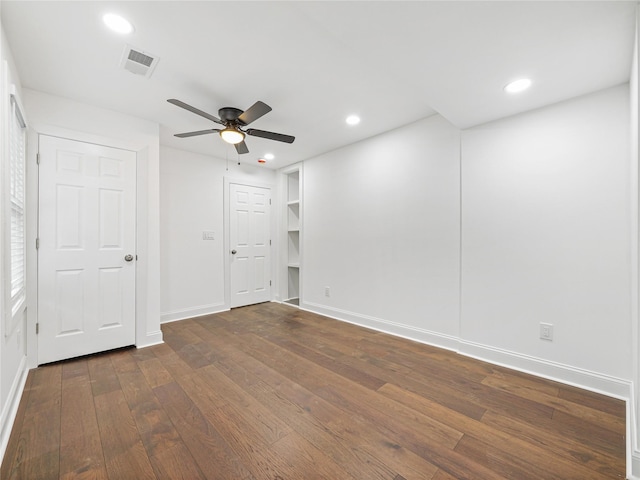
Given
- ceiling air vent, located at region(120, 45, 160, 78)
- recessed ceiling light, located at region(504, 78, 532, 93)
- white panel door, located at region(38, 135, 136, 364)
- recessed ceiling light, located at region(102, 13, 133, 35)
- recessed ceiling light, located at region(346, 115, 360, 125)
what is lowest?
white panel door, located at region(38, 135, 136, 364)

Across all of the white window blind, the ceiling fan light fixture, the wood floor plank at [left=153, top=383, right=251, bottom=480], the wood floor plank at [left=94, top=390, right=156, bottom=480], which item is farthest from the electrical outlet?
the white window blind

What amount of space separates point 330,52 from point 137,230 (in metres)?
2.60

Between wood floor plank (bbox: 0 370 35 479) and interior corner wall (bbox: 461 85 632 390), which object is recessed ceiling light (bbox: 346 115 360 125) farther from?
wood floor plank (bbox: 0 370 35 479)

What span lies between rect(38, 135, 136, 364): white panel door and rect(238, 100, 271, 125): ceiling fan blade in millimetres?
1400

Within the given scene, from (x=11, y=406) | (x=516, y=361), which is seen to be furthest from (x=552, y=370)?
(x=11, y=406)

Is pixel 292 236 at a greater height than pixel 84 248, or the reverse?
pixel 292 236

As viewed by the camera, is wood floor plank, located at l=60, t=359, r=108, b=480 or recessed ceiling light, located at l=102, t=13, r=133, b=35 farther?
recessed ceiling light, located at l=102, t=13, r=133, b=35

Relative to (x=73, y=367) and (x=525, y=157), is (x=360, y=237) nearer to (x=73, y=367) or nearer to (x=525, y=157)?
(x=525, y=157)

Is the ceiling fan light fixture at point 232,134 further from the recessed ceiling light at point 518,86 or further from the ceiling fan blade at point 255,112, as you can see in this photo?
the recessed ceiling light at point 518,86

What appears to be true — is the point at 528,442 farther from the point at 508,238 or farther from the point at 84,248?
the point at 84,248

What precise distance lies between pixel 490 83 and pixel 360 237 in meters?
2.16

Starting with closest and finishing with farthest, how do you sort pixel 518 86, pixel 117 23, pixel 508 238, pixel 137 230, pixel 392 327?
1. pixel 117 23
2. pixel 518 86
3. pixel 508 238
4. pixel 137 230
5. pixel 392 327

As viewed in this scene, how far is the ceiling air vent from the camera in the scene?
192 cm

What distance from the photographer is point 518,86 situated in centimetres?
200
